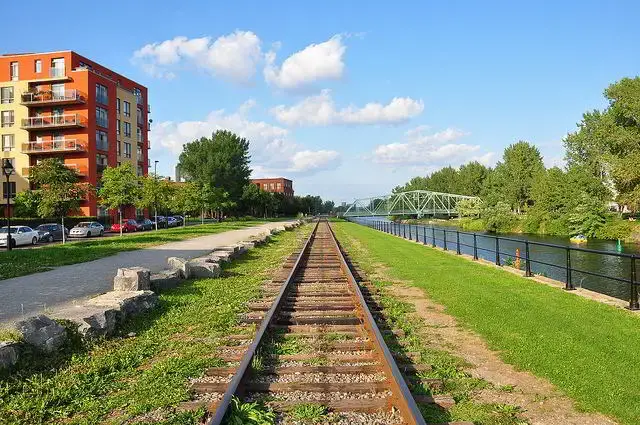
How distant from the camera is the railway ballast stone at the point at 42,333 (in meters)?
6.12

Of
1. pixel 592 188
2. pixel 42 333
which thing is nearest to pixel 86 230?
pixel 42 333

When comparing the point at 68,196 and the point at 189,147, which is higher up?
the point at 189,147

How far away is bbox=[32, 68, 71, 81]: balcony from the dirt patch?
61033 millimetres

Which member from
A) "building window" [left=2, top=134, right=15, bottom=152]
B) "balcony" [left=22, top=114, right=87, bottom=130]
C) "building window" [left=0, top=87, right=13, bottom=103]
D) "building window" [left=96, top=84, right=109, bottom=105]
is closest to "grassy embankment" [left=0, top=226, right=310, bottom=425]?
"balcony" [left=22, top=114, right=87, bottom=130]

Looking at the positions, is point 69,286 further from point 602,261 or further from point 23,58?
point 23,58

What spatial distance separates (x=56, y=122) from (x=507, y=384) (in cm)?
6213

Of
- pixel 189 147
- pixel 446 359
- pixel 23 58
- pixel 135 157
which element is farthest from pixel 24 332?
pixel 189 147

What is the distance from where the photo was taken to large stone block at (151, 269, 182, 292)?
11.1 m

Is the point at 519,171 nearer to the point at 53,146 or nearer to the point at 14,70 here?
the point at 53,146

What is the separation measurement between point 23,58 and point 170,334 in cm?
6366

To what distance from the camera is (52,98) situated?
A: 58.5m

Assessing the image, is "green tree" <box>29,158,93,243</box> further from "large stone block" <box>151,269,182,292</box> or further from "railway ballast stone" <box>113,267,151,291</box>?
"railway ballast stone" <box>113,267,151,291</box>

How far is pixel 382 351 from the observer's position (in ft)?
19.3

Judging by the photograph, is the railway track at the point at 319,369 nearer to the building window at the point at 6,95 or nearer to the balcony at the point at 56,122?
the balcony at the point at 56,122
